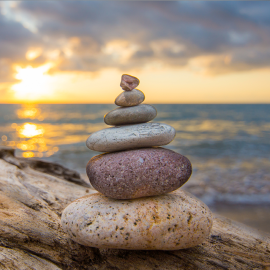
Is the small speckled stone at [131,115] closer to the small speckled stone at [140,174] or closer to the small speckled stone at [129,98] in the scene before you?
the small speckled stone at [129,98]

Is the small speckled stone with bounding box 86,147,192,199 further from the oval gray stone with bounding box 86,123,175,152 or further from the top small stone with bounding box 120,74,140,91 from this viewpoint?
the top small stone with bounding box 120,74,140,91

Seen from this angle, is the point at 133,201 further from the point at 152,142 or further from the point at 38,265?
the point at 38,265

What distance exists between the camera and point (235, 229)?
381 centimetres

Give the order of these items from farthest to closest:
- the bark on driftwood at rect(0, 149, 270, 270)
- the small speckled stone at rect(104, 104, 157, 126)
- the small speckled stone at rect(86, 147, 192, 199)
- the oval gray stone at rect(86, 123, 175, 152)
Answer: the small speckled stone at rect(104, 104, 157, 126), the oval gray stone at rect(86, 123, 175, 152), the small speckled stone at rect(86, 147, 192, 199), the bark on driftwood at rect(0, 149, 270, 270)

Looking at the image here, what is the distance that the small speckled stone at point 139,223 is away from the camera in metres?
2.61

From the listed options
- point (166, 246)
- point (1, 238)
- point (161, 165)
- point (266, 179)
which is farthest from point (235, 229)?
point (266, 179)

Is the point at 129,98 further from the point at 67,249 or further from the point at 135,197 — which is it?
the point at 67,249

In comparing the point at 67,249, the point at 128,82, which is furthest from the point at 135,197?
the point at 128,82

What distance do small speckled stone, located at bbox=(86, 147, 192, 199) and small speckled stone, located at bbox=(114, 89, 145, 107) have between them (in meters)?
0.70

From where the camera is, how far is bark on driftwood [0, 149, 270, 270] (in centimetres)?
257

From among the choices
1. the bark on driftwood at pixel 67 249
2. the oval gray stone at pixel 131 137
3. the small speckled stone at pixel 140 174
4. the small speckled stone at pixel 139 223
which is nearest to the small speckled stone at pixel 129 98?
the oval gray stone at pixel 131 137

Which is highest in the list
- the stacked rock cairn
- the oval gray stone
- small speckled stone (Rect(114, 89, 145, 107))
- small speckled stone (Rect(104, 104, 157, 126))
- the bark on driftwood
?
small speckled stone (Rect(114, 89, 145, 107))

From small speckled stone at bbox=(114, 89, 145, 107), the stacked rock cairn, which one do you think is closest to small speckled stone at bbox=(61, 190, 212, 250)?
the stacked rock cairn

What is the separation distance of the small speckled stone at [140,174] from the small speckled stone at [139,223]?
0.16m
